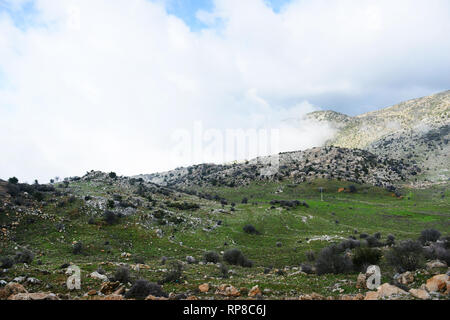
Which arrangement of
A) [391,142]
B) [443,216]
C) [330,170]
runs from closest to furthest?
[443,216] < [330,170] < [391,142]

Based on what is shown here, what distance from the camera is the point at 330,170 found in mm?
84125

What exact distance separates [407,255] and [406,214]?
39.3 meters

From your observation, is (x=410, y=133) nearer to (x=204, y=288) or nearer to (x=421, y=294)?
(x=421, y=294)

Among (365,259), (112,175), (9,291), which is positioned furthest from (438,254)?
(112,175)

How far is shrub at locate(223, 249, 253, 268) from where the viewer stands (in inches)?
811

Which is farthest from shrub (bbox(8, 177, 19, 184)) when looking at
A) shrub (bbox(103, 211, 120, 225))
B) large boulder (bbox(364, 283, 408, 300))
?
large boulder (bbox(364, 283, 408, 300))

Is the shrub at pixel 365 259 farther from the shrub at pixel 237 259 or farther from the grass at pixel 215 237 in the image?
the shrub at pixel 237 259

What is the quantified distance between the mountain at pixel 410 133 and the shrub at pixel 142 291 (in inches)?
3923

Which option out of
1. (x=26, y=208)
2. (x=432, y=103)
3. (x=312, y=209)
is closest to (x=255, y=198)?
(x=312, y=209)

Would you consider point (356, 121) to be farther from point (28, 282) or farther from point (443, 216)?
point (28, 282)

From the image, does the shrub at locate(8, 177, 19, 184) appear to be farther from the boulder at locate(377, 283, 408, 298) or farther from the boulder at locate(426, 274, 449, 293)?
the boulder at locate(426, 274, 449, 293)

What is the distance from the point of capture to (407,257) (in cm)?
1410

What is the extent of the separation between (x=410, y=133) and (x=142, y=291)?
152067 mm


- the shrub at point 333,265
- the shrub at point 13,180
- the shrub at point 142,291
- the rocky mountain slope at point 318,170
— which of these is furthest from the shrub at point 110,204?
the rocky mountain slope at point 318,170
